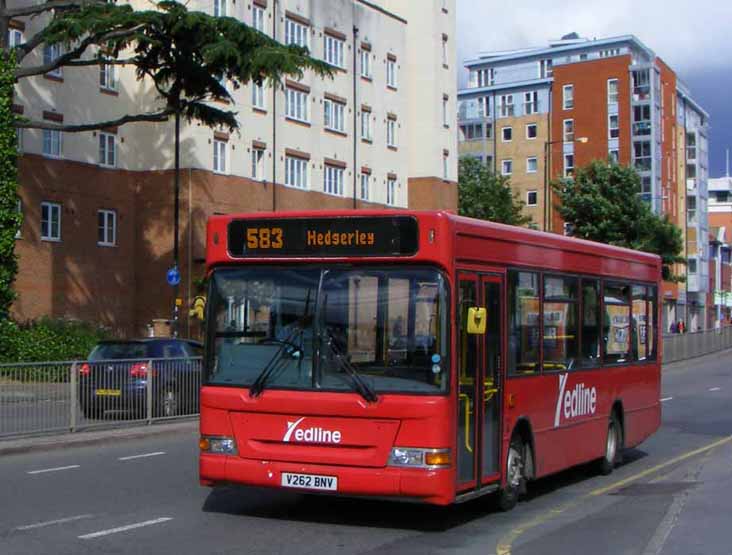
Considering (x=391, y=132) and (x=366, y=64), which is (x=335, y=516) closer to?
(x=366, y=64)

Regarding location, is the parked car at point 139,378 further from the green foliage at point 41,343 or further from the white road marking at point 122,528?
the green foliage at point 41,343

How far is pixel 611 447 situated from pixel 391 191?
4472 cm

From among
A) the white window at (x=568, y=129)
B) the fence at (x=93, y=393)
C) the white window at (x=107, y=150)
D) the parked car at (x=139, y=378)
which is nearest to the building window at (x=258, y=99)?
the white window at (x=107, y=150)

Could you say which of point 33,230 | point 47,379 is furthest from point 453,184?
point 47,379

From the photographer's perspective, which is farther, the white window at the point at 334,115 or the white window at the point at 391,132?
the white window at the point at 391,132

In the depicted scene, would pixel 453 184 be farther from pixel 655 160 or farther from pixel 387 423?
pixel 387 423

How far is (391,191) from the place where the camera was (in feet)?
193

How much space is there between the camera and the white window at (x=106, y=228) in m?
45.1

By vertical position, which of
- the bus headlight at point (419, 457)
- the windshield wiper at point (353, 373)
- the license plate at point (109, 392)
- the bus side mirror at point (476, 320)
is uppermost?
the bus side mirror at point (476, 320)

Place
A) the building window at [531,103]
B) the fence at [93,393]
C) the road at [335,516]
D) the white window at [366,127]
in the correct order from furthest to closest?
the building window at [531,103] → the white window at [366,127] → the fence at [93,393] → the road at [335,516]

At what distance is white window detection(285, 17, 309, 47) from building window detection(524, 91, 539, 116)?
50.5m

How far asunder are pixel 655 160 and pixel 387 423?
84.6m

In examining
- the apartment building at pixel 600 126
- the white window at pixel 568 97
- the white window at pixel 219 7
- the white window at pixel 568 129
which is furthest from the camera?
the white window at pixel 568 129

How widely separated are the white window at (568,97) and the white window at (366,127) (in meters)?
41.5
